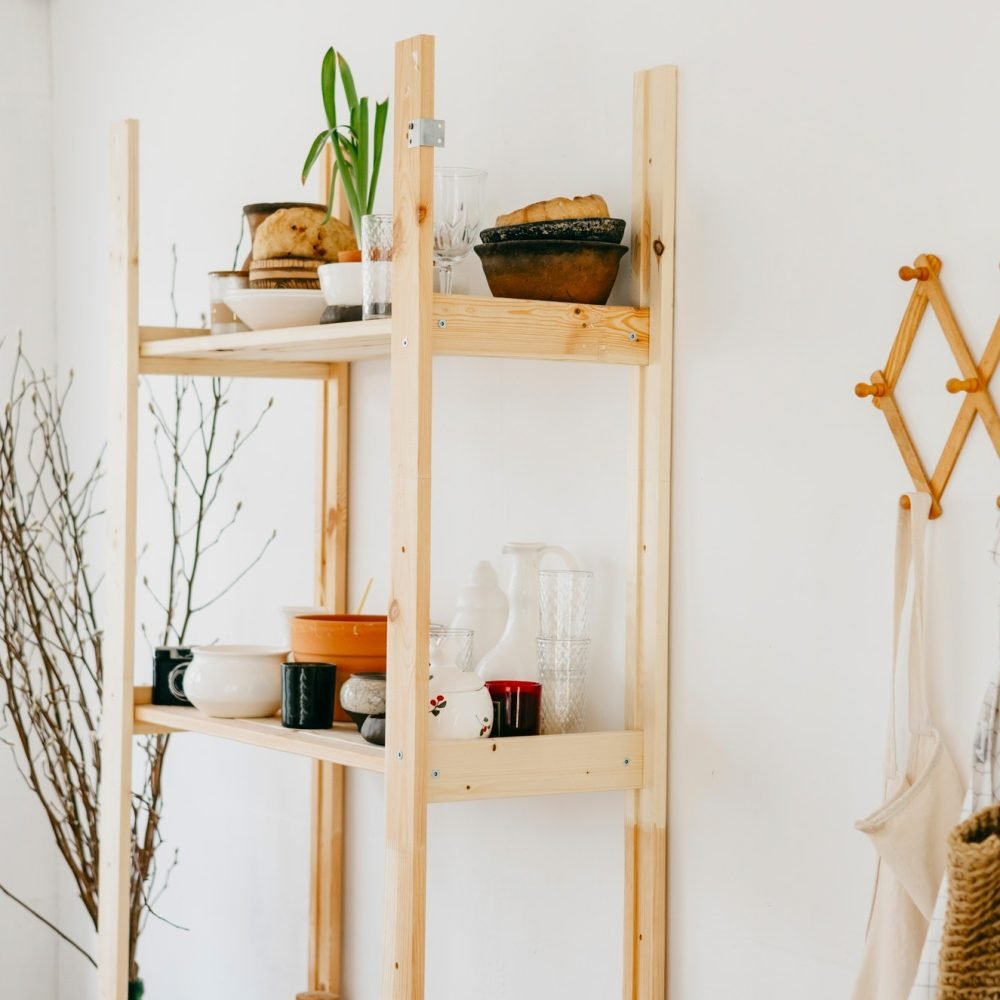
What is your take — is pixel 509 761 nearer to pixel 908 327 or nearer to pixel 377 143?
pixel 908 327

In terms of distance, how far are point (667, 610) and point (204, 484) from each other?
1.11 meters

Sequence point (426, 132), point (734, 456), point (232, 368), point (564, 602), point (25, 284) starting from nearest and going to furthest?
point (426, 132) → point (734, 456) → point (564, 602) → point (232, 368) → point (25, 284)

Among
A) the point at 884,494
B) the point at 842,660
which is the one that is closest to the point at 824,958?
the point at 842,660

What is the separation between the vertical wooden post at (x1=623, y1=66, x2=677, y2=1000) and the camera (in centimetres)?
182

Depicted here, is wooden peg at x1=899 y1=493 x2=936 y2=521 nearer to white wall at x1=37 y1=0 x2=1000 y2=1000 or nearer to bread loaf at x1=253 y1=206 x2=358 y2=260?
white wall at x1=37 y1=0 x2=1000 y2=1000

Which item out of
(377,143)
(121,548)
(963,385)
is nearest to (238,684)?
(121,548)

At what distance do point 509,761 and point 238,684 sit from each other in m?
0.47

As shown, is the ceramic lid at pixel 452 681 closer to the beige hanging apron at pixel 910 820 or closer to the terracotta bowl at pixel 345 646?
the terracotta bowl at pixel 345 646

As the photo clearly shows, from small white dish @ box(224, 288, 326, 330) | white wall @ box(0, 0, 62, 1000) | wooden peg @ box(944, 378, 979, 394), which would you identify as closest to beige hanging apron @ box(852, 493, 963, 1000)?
wooden peg @ box(944, 378, 979, 394)

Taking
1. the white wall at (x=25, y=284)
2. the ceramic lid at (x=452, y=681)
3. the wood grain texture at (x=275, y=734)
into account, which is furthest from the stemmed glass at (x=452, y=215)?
the white wall at (x=25, y=284)

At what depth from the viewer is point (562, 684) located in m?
1.86

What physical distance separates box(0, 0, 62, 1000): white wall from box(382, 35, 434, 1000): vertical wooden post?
1.62 meters

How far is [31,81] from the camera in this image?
3.07 m

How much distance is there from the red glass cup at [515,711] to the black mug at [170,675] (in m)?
0.59
